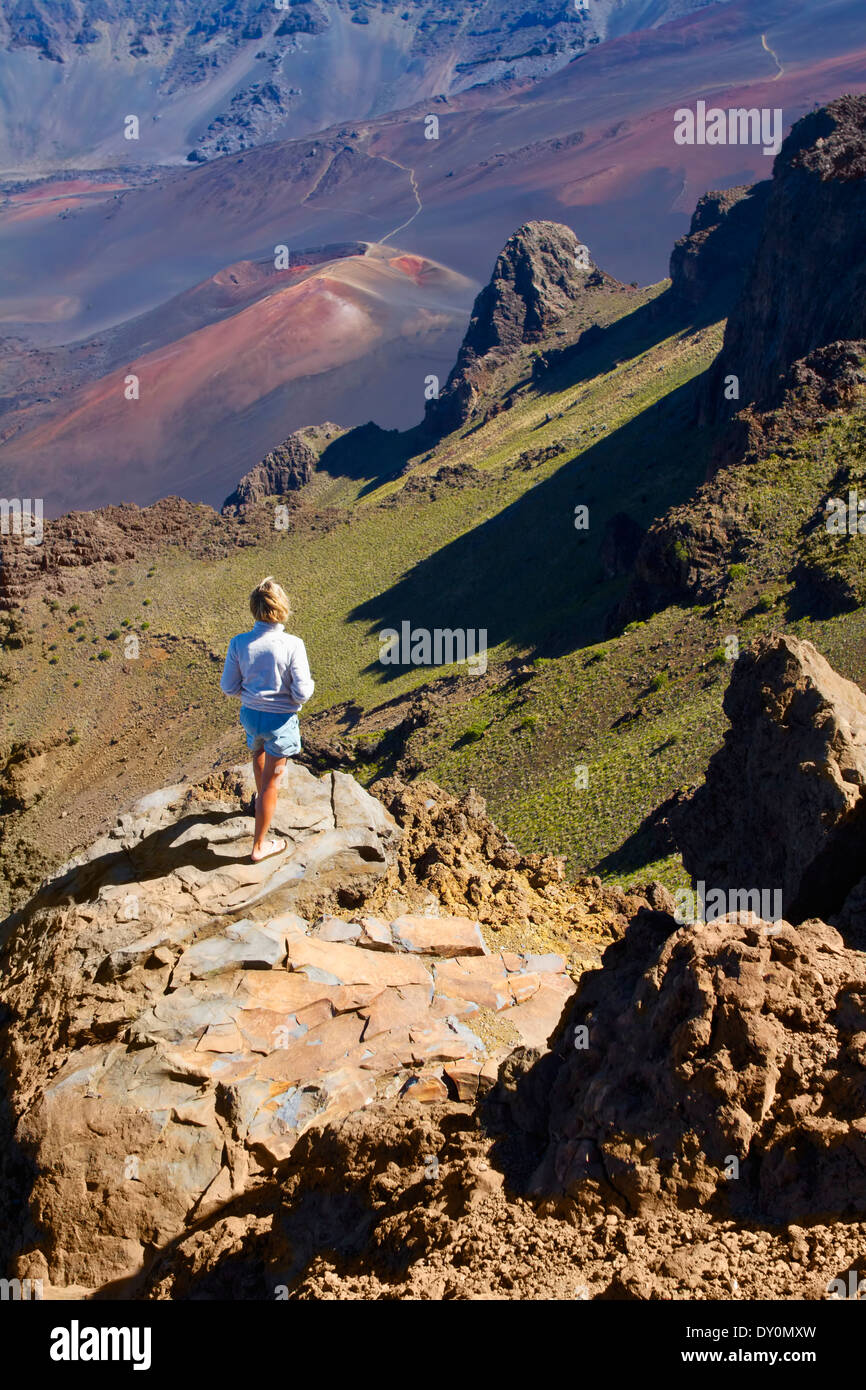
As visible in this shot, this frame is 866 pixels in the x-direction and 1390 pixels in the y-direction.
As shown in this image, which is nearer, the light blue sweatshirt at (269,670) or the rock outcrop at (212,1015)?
the rock outcrop at (212,1015)

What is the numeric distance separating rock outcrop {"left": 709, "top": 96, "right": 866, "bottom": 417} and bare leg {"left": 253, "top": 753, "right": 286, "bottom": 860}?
1288 inches

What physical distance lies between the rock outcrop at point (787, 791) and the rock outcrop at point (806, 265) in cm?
2744

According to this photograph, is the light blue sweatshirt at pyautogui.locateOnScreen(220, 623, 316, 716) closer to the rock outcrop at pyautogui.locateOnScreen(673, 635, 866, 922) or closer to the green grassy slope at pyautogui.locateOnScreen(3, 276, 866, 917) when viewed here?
the rock outcrop at pyautogui.locateOnScreen(673, 635, 866, 922)

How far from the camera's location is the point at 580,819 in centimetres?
2450

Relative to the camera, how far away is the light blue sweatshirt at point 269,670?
9.08m

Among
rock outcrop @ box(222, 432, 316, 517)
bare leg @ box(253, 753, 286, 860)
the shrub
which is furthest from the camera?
rock outcrop @ box(222, 432, 316, 517)

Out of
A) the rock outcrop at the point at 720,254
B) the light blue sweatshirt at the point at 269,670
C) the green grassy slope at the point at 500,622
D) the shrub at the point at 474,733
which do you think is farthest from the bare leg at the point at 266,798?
the rock outcrop at the point at 720,254

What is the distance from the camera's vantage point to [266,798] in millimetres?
9711

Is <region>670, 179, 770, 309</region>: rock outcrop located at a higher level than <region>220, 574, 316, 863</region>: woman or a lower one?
higher

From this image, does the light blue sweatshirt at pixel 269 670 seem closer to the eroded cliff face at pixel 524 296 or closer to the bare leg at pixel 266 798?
the bare leg at pixel 266 798

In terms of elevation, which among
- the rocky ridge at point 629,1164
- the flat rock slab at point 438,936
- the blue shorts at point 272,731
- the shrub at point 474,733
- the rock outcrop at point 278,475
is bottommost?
the rocky ridge at point 629,1164

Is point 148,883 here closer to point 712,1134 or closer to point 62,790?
point 712,1134

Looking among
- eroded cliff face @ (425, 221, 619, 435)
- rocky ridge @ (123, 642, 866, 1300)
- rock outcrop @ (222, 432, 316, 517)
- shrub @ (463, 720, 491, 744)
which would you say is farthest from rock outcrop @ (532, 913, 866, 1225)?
eroded cliff face @ (425, 221, 619, 435)

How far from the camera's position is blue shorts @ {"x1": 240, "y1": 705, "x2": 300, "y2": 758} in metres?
9.35
